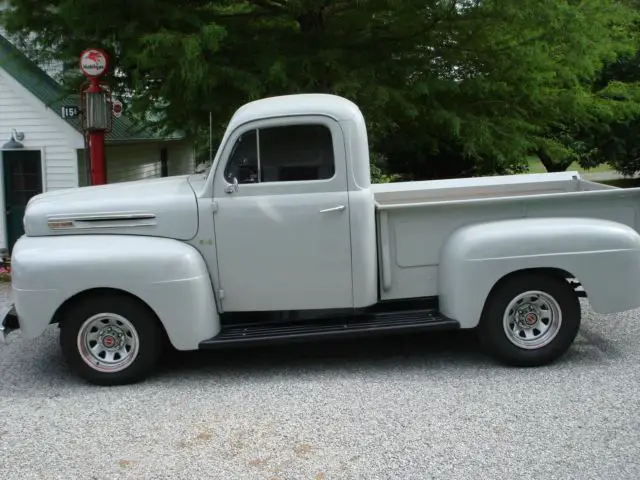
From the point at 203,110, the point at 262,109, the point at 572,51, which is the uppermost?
the point at 572,51

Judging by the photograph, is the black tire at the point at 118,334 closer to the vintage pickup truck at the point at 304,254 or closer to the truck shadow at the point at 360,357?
the vintage pickup truck at the point at 304,254

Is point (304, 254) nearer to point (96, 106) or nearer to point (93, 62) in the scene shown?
point (93, 62)

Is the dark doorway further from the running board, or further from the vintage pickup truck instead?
the running board

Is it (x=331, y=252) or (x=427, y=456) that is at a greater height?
(x=331, y=252)

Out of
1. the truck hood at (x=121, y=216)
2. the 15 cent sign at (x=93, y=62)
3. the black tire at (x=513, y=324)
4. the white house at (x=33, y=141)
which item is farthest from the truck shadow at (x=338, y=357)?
the white house at (x=33, y=141)

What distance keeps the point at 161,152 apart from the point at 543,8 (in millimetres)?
10816

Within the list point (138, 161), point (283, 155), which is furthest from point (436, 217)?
point (138, 161)

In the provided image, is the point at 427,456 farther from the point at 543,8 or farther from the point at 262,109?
the point at 543,8

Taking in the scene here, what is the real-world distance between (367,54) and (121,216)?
16.3 ft

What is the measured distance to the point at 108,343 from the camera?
19.1 feet

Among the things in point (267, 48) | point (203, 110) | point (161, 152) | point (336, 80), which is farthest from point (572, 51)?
point (161, 152)

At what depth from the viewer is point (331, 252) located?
5809 millimetres

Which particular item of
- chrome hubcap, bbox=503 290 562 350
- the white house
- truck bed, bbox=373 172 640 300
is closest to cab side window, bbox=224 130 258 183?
Answer: truck bed, bbox=373 172 640 300

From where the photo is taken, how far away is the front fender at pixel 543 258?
18.9 feet
